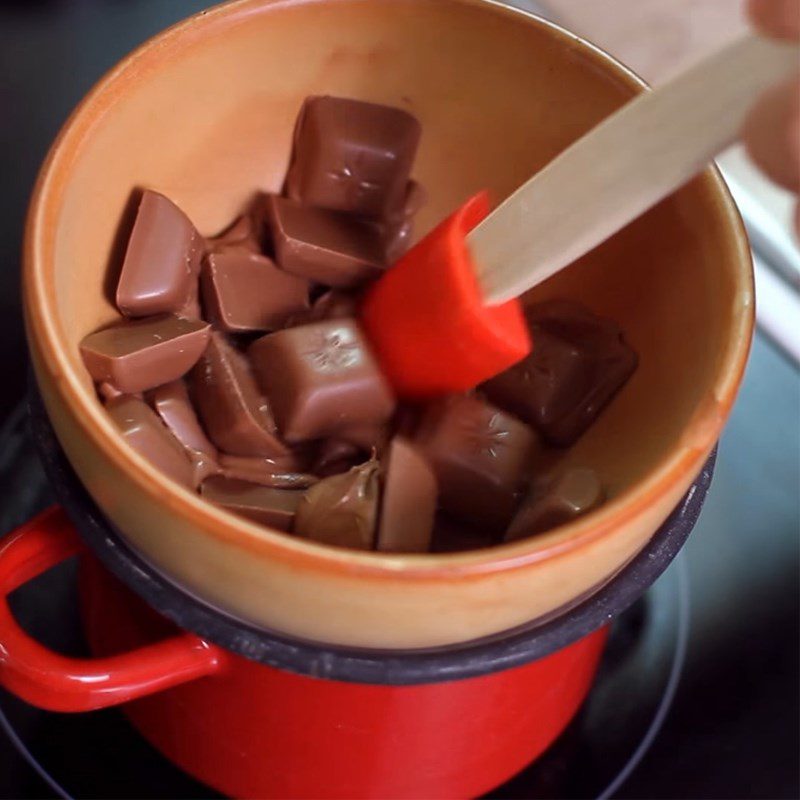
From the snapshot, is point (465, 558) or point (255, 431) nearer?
point (465, 558)

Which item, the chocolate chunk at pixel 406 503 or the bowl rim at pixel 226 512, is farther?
the chocolate chunk at pixel 406 503

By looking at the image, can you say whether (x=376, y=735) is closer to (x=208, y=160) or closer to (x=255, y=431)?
(x=255, y=431)

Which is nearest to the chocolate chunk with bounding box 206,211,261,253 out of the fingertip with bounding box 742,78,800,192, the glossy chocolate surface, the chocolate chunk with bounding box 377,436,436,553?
the glossy chocolate surface

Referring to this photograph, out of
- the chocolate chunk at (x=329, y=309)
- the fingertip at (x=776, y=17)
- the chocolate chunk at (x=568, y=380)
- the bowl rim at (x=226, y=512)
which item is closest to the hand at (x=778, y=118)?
the fingertip at (x=776, y=17)

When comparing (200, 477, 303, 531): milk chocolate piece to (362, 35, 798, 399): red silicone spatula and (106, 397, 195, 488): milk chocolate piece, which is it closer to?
(106, 397, 195, 488): milk chocolate piece

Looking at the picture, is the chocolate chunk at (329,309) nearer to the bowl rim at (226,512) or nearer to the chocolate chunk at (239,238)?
the chocolate chunk at (239,238)

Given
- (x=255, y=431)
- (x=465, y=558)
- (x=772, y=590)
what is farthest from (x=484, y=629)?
(x=772, y=590)

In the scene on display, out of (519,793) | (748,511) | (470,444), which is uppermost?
(470,444)
